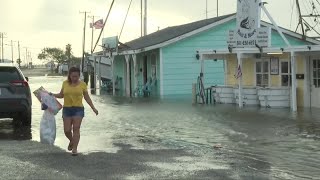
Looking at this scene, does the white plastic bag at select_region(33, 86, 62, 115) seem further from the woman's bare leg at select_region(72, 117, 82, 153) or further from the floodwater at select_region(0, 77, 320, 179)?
the woman's bare leg at select_region(72, 117, 82, 153)

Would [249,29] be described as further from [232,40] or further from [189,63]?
[189,63]

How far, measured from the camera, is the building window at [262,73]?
22359 millimetres

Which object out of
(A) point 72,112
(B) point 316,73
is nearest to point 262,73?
(B) point 316,73

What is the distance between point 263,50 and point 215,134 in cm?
828

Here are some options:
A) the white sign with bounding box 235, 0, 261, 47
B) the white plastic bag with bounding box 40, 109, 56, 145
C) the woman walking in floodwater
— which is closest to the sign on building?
the white sign with bounding box 235, 0, 261, 47

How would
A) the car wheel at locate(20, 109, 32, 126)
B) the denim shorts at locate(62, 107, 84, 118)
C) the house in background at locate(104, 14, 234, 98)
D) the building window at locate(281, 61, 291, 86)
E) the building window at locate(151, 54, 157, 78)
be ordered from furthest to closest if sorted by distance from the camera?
the building window at locate(151, 54, 157, 78)
the house in background at locate(104, 14, 234, 98)
the building window at locate(281, 61, 291, 86)
the car wheel at locate(20, 109, 32, 126)
the denim shorts at locate(62, 107, 84, 118)

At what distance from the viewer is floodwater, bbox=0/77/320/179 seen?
9008 mm

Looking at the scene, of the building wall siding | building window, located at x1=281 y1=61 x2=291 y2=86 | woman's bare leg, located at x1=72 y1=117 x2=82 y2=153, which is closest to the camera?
woman's bare leg, located at x1=72 y1=117 x2=82 y2=153

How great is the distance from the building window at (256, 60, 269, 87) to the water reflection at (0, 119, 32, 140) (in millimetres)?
11046

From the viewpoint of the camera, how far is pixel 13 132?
13.2m

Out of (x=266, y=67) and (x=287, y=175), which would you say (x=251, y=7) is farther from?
(x=287, y=175)

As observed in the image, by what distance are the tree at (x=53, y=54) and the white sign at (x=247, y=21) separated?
394ft

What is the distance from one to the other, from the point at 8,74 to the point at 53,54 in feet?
446

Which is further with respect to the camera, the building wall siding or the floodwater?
the building wall siding
